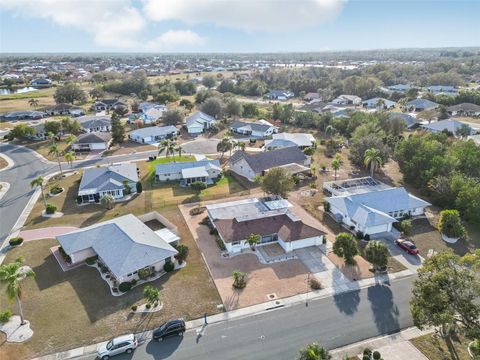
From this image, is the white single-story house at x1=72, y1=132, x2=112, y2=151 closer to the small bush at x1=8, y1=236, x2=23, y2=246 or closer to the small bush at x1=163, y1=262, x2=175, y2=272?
the small bush at x1=8, y1=236, x2=23, y2=246

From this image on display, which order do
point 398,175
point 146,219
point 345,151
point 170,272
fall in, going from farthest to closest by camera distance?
point 345,151, point 398,175, point 146,219, point 170,272

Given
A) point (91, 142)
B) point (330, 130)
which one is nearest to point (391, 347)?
point (330, 130)

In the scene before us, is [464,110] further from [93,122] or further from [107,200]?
[93,122]

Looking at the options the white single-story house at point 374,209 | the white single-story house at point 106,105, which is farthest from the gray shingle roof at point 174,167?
the white single-story house at point 106,105

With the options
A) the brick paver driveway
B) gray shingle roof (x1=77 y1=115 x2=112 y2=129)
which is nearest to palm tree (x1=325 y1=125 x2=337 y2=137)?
the brick paver driveway

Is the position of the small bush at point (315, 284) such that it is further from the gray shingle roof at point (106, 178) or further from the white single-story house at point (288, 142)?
the white single-story house at point (288, 142)

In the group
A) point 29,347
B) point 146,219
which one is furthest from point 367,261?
point 29,347

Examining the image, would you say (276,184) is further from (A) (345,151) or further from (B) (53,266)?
(A) (345,151)
